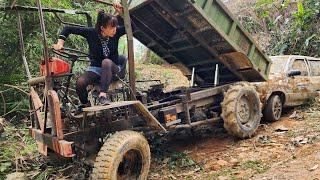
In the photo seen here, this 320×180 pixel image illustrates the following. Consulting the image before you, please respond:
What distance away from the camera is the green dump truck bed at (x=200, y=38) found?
5770 millimetres

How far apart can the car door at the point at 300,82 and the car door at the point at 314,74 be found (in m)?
0.16

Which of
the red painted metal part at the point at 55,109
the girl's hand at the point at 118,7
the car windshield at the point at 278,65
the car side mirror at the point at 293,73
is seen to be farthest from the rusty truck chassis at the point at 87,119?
the car side mirror at the point at 293,73

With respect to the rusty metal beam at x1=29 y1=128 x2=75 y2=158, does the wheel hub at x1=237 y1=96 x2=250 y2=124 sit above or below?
above

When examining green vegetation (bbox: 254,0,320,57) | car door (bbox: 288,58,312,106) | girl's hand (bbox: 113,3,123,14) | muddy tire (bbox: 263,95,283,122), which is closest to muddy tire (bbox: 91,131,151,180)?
girl's hand (bbox: 113,3,123,14)

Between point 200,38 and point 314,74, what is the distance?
4.43 meters

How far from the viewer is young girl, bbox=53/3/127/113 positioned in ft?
15.8

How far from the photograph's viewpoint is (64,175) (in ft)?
18.0

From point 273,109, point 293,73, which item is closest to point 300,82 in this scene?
point 293,73

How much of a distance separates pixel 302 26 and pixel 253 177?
33.5 ft

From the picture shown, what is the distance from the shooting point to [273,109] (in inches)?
309

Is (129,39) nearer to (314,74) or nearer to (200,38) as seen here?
(200,38)

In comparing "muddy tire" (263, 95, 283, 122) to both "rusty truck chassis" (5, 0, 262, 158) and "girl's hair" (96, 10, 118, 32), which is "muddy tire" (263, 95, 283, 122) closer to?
"rusty truck chassis" (5, 0, 262, 158)

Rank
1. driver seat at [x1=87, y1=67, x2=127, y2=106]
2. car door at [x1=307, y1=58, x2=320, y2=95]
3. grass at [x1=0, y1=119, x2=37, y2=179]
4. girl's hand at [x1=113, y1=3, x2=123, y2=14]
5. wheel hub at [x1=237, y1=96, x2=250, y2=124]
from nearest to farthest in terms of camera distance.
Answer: girl's hand at [x1=113, y1=3, x2=123, y2=14] < driver seat at [x1=87, y1=67, x2=127, y2=106] < grass at [x1=0, y1=119, x2=37, y2=179] < wheel hub at [x1=237, y1=96, x2=250, y2=124] < car door at [x1=307, y1=58, x2=320, y2=95]

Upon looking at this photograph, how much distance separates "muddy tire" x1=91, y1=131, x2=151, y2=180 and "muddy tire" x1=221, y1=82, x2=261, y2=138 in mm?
2105
